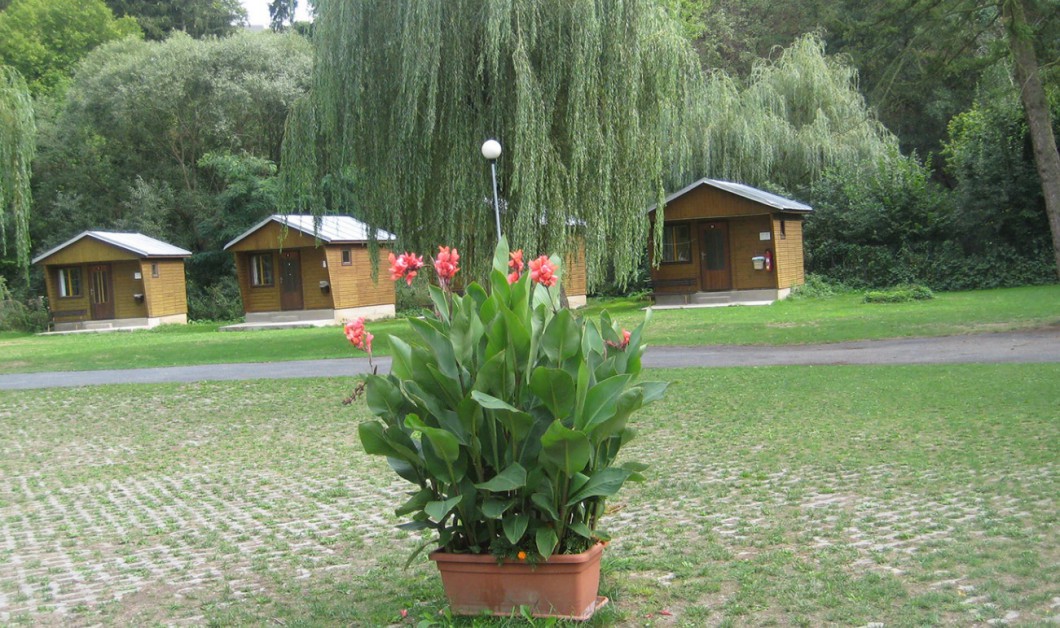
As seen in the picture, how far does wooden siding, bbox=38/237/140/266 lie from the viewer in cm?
3512

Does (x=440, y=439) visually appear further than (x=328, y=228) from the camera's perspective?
No

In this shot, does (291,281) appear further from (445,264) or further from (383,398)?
(383,398)

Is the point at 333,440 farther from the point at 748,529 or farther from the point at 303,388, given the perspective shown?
the point at 748,529

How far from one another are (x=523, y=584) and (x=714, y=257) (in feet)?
85.3

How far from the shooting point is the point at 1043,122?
17.9 metres

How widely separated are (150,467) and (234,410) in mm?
3594

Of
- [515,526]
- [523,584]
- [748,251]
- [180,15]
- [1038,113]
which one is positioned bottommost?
[523,584]

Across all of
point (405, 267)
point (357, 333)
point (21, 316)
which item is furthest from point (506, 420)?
point (21, 316)

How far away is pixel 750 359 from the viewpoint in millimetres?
15602

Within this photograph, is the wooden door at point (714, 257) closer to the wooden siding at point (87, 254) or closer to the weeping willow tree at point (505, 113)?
the weeping willow tree at point (505, 113)

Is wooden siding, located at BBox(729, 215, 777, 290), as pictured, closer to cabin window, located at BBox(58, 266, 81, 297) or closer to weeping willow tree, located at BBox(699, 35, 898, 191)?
weeping willow tree, located at BBox(699, 35, 898, 191)

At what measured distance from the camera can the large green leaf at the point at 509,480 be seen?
4.01 metres

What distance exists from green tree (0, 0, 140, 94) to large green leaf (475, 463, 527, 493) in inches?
2070

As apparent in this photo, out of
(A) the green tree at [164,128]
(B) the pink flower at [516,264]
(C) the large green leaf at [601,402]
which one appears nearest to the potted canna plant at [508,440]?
(C) the large green leaf at [601,402]
